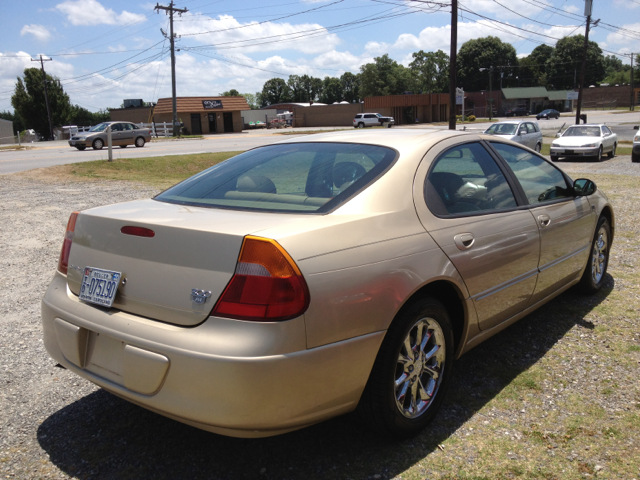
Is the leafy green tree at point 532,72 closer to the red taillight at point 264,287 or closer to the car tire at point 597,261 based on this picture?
the car tire at point 597,261

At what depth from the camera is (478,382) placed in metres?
3.50

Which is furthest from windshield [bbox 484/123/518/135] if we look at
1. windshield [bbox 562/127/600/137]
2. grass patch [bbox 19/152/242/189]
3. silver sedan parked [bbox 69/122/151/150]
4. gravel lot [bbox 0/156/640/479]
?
silver sedan parked [bbox 69/122/151/150]

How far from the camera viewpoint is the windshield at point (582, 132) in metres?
21.9

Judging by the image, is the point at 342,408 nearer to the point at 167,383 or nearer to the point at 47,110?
the point at 167,383

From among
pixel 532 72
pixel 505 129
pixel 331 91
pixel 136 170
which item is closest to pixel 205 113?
pixel 136 170

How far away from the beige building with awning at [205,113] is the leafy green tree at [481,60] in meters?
76.0

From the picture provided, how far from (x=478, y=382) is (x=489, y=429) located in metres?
0.58

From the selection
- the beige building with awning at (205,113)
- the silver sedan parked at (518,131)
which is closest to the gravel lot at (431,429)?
the silver sedan parked at (518,131)

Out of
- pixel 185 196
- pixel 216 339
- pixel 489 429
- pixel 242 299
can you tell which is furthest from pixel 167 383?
pixel 489 429

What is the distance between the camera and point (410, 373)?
2.79m

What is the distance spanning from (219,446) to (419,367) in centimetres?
112

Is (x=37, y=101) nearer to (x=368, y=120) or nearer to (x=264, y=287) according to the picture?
(x=368, y=120)

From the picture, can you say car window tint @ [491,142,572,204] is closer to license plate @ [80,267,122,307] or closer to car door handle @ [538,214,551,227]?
car door handle @ [538,214,551,227]

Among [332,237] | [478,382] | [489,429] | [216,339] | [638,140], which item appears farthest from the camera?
[638,140]
